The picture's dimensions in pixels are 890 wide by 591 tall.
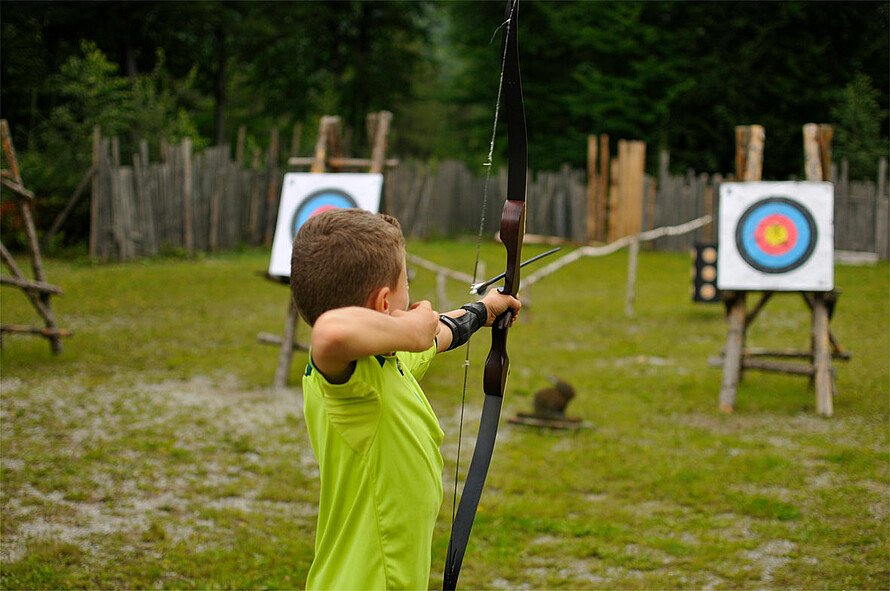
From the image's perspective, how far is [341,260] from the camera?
1.33m

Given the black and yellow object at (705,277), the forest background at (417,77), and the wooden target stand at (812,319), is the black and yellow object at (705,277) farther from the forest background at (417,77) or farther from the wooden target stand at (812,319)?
the forest background at (417,77)

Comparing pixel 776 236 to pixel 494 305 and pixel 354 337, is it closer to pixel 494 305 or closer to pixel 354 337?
pixel 494 305

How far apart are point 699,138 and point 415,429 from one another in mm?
19766

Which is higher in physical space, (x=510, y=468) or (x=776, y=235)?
(x=776, y=235)

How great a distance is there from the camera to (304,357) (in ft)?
21.5

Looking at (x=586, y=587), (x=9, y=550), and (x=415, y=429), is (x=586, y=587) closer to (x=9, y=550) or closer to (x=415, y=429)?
(x=415, y=429)

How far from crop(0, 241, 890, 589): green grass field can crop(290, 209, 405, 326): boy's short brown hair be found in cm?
175

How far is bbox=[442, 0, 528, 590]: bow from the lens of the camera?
1743mm

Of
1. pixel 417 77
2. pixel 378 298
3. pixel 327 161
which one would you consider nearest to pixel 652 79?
pixel 417 77

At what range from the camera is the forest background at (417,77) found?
1243cm

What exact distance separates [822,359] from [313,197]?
340cm

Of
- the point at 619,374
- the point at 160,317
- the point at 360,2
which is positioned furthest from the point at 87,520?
the point at 360,2

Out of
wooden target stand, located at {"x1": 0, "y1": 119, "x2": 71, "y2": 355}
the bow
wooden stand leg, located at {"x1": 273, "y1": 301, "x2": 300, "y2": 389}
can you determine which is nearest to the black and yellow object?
wooden stand leg, located at {"x1": 273, "y1": 301, "x2": 300, "y2": 389}

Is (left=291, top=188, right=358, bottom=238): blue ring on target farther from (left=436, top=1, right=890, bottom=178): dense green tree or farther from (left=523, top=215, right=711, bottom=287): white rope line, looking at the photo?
(left=436, top=1, right=890, bottom=178): dense green tree
